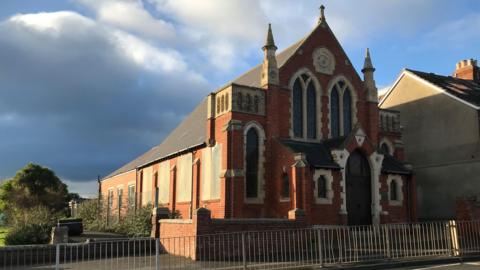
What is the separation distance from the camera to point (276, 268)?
46.5 feet

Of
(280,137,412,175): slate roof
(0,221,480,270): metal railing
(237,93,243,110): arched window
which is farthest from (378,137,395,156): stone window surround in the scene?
(0,221,480,270): metal railing

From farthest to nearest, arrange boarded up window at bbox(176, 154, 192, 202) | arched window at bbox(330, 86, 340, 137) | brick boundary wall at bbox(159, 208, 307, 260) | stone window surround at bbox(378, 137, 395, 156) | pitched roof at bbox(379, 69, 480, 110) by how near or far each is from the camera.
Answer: boarded up window at bbox(176, 154, 192, 202) < stone window surround at bbox(378, 137, 395, 156) < pitched roof at bbox(379, 69, 480, 110) < arched window at bbox(330, 86, 340, 137) < brick boundary wall at bbox(159, 208, 307, 260)

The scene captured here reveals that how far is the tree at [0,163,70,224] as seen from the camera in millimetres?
45719

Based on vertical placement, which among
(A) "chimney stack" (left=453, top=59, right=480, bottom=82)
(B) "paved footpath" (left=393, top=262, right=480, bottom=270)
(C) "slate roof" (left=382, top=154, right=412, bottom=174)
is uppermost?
(A) "chimney stack" (left=453, top=59, right=480, bottom=82)

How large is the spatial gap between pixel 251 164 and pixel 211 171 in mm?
2418

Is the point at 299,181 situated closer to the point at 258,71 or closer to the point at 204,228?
the point at 204,228

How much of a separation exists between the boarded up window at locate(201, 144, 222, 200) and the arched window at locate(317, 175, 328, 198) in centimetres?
485

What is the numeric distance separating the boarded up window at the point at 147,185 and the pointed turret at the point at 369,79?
18.1m

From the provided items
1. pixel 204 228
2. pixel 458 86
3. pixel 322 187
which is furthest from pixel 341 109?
pixel 204 228

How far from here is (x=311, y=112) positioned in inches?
1014

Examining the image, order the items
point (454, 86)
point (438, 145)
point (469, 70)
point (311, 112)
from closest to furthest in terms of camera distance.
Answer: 1. point (311, 112)
2. point (438, 145)
3. point (454, 86)
4. point (469, 70)

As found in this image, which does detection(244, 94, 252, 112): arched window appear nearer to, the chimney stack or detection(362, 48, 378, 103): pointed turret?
detection(362, 48, 378, 103): pointed turret

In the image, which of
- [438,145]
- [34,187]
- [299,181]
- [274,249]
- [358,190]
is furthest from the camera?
[34,187]

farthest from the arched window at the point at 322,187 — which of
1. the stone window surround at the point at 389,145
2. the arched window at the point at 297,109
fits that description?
the stone window surround at the point at 389,145
